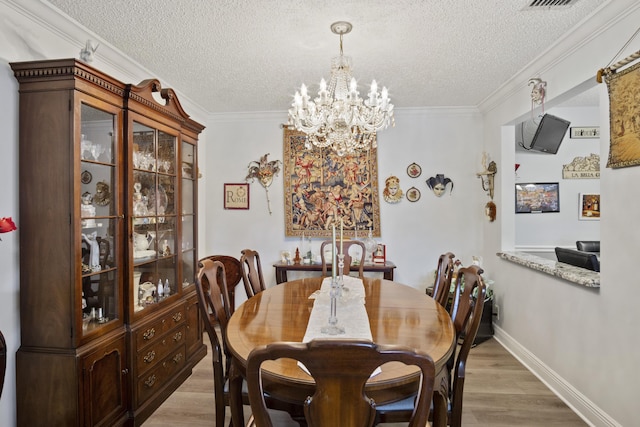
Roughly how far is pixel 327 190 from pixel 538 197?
273cm

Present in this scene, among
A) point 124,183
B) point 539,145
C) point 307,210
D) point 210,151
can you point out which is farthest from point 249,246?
point 539,145

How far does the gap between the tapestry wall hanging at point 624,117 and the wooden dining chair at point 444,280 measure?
1.08 m

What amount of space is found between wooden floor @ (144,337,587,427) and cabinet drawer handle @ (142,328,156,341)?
20.2 inches

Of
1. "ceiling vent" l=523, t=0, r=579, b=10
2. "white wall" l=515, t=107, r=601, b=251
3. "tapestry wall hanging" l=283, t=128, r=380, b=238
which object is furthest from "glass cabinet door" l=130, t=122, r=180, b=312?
"white wall" l=515, t=107, r=601, b=251

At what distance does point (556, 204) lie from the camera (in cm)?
415

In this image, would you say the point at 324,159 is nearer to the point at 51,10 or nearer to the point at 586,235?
the point at 51,10

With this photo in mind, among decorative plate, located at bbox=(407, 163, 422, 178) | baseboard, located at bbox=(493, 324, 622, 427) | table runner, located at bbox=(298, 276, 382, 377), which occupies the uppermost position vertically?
decorative plate, located at bbox=(407, 163, 422, 178)

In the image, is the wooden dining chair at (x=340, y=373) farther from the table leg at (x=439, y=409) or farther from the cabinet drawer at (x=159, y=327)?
the cabinet drawer at (x=159, y=327)

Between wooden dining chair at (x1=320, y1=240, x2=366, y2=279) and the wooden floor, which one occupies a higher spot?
wooden dining chair at (x1=320, y1=240, x2=366, y2=279)

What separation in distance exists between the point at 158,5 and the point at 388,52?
1.57 m

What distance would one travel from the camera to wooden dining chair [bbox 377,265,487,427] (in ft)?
4.41

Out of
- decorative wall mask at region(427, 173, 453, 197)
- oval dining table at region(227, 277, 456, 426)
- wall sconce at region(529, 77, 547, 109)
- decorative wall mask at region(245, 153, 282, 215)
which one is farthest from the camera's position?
decorative wall mask at region(245, 153, 282, 215)

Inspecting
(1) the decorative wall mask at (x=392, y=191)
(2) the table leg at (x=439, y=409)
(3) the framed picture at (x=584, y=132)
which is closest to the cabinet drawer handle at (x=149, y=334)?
(2) the table leg at (x=439, y=409)

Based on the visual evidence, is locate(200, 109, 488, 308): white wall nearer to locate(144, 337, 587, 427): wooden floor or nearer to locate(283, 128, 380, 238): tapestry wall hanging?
locate(283, 128, 380, 238): tapestry wall hanging
